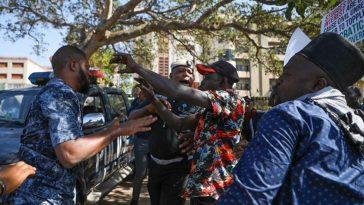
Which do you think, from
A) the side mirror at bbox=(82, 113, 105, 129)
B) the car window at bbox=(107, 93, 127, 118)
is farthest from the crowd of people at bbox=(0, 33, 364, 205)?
the car window at bbox=(107, 93, 127, 118)

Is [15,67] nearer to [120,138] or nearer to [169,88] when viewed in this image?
[120,138]

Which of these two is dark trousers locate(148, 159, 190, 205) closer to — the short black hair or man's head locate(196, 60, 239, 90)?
man's head locate(196, 60, 239, 90)

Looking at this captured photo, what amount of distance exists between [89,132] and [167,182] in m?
1.78

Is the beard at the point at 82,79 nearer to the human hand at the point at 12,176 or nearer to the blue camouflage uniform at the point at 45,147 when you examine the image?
the blue camouflage uniform at the point at 45,147

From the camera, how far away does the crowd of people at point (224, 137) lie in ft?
4.67

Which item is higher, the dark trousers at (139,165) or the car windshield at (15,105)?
the car windshield at (15,105)

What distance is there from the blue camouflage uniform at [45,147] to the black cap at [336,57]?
54.2 inches

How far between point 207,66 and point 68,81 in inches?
38.8

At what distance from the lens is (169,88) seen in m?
2.59

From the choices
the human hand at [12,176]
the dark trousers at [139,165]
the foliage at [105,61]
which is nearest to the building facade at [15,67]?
the foliage at [105,61]

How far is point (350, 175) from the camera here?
147 centimetres

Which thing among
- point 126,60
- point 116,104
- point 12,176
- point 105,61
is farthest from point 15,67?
point 12,176

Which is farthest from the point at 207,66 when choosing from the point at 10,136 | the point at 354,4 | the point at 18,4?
the point at 18,4

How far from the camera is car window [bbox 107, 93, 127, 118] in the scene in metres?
7.04
